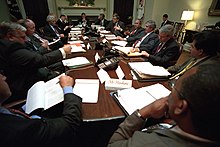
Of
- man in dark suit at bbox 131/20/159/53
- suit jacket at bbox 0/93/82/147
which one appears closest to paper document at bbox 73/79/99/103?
suit jacket at bbox 0/93/82/147

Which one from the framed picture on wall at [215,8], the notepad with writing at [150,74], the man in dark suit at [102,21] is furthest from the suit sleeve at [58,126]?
the man in dark suit at [102,21]

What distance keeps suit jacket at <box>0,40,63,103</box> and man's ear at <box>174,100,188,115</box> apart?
127 centimetres

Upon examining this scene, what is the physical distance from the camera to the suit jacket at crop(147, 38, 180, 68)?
1915 mm

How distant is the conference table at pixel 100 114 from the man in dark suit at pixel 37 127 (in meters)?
0.08

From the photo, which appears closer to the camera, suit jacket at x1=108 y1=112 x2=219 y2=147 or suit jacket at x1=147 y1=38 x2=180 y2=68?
suit jacket at x1=108 y1=112 x2=219 y2=147

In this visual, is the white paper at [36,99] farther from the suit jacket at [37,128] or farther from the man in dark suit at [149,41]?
the man in dark suit at [149,41]

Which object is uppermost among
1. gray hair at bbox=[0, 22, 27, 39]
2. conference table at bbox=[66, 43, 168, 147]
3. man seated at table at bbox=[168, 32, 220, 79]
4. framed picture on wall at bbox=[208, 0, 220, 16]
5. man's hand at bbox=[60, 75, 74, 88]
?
framed picture on wall at bbox=[208, 0, 220, 16]

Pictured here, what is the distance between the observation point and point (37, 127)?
2.03 feet

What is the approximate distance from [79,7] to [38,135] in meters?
7.97

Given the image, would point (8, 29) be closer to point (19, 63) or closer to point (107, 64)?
point (19, 63)

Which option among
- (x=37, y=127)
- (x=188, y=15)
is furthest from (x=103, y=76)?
(x=188, y=15)

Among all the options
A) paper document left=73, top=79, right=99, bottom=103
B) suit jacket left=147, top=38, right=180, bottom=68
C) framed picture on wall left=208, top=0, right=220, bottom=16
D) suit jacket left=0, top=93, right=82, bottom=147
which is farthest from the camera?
framed picture on wall left=208, top=0, right=220, bottom=16

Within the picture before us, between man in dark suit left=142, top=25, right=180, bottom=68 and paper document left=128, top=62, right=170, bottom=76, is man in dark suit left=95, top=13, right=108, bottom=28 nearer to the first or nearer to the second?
man in dark suit left=142, top=25, right=180, bottom=68

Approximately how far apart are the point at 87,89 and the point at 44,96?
0.30 m
